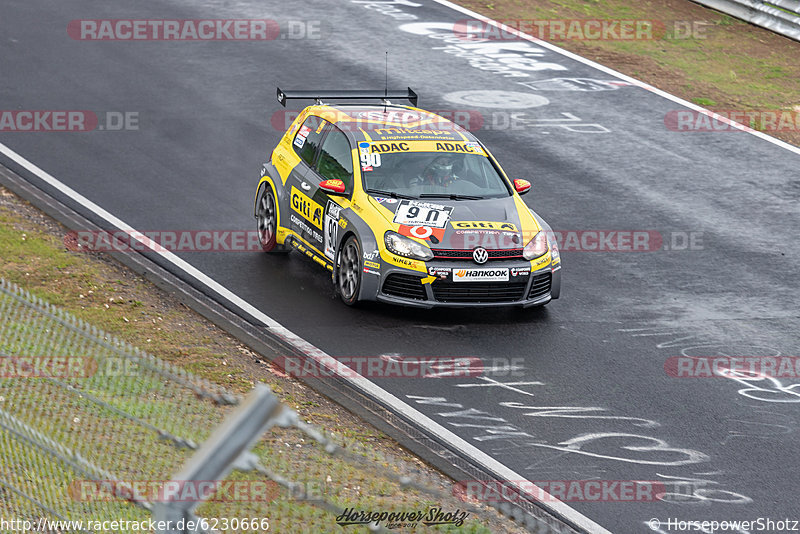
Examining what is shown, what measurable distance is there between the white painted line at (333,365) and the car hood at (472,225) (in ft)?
5.03

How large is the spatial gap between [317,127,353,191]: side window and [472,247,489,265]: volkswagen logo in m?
1.61

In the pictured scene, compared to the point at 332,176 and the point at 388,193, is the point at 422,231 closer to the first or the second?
the point at 388,193

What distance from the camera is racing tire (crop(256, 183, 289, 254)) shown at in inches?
537

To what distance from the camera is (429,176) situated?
497 inches

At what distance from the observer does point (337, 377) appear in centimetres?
1074

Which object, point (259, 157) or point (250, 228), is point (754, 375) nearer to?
point (250, 228)

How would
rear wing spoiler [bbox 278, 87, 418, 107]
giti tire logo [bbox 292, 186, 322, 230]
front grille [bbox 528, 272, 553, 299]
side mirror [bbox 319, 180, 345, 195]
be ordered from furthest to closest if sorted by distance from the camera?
rear wing spoiler [bbox 278, 87, 418, 107]
giti tire logo [bbox 292, 186, 322, 230]
side mirror [bbox 319, 180, 345, 195]
front grille [bbox 528, 272, 553, 299]

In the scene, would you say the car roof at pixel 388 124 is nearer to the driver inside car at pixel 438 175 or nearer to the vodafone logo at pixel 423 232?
the driver inside car at pixel 438 175

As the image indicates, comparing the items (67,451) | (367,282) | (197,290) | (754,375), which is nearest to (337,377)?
(367,282)

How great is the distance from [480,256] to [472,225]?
38cm

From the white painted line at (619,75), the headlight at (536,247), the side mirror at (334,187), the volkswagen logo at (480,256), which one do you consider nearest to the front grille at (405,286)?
the volkswagen logo at (480,256)

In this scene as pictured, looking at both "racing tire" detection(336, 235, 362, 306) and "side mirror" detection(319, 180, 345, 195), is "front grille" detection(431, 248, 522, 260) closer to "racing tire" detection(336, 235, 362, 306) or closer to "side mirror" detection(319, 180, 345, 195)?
"racing tire" detection(336, 235, 362, 306)

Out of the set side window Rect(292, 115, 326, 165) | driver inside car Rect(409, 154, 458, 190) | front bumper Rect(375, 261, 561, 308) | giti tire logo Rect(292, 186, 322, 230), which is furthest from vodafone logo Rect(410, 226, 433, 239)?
side window Rect(292, 115, 326, 165)

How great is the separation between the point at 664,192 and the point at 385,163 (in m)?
5.16
